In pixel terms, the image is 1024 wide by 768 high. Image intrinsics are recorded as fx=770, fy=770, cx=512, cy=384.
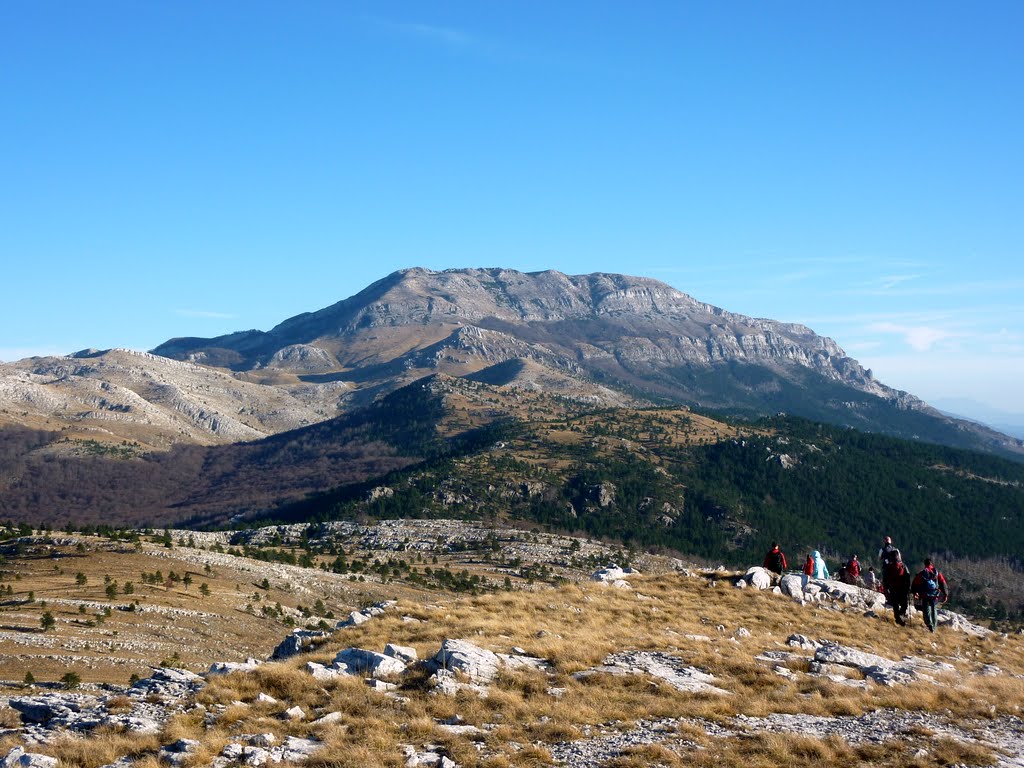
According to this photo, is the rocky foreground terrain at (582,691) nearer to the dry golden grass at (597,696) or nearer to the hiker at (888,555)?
the dry golden grass at (597,696)

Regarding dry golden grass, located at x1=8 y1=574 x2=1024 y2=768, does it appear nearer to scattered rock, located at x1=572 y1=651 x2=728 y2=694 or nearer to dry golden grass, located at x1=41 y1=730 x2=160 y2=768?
dry golden grass, located at x1=41 y1=730 x2=160 y2=768

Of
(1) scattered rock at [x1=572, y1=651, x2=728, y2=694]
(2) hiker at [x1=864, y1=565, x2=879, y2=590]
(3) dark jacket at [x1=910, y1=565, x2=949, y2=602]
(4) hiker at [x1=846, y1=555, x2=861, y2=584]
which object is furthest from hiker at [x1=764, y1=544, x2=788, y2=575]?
(1) scattered rock at [x1=572, y1=651, x2=728, y2=694]

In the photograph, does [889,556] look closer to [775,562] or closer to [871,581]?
[775,562]

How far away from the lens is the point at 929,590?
37.4 m

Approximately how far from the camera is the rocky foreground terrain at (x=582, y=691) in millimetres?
18562

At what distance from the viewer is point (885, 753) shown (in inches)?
744

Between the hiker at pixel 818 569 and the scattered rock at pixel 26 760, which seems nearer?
the scattered rock at pixel 26 760

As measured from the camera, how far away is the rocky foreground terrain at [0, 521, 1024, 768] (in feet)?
60.9

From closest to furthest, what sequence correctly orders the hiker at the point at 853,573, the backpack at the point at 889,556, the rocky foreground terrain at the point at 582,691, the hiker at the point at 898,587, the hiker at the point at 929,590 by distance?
the rocky foreground terrain at the point at 582,691 → the hiker at the point at 929,590 → the hiker at the point at 898,587 → the backpack at the point at 889,556 → the hiker at the point at 853,573

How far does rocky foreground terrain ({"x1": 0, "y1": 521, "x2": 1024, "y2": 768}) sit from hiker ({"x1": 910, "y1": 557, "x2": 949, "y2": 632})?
111 cm

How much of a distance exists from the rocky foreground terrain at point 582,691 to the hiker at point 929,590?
1.11 meters

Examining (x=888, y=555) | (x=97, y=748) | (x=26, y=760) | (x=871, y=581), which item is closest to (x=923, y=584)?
(x=888, y=555)

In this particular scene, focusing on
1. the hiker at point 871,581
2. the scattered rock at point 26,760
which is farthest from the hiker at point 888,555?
the scattered rock at point 26,760

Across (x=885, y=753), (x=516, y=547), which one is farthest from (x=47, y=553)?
(x=516, y=547)
